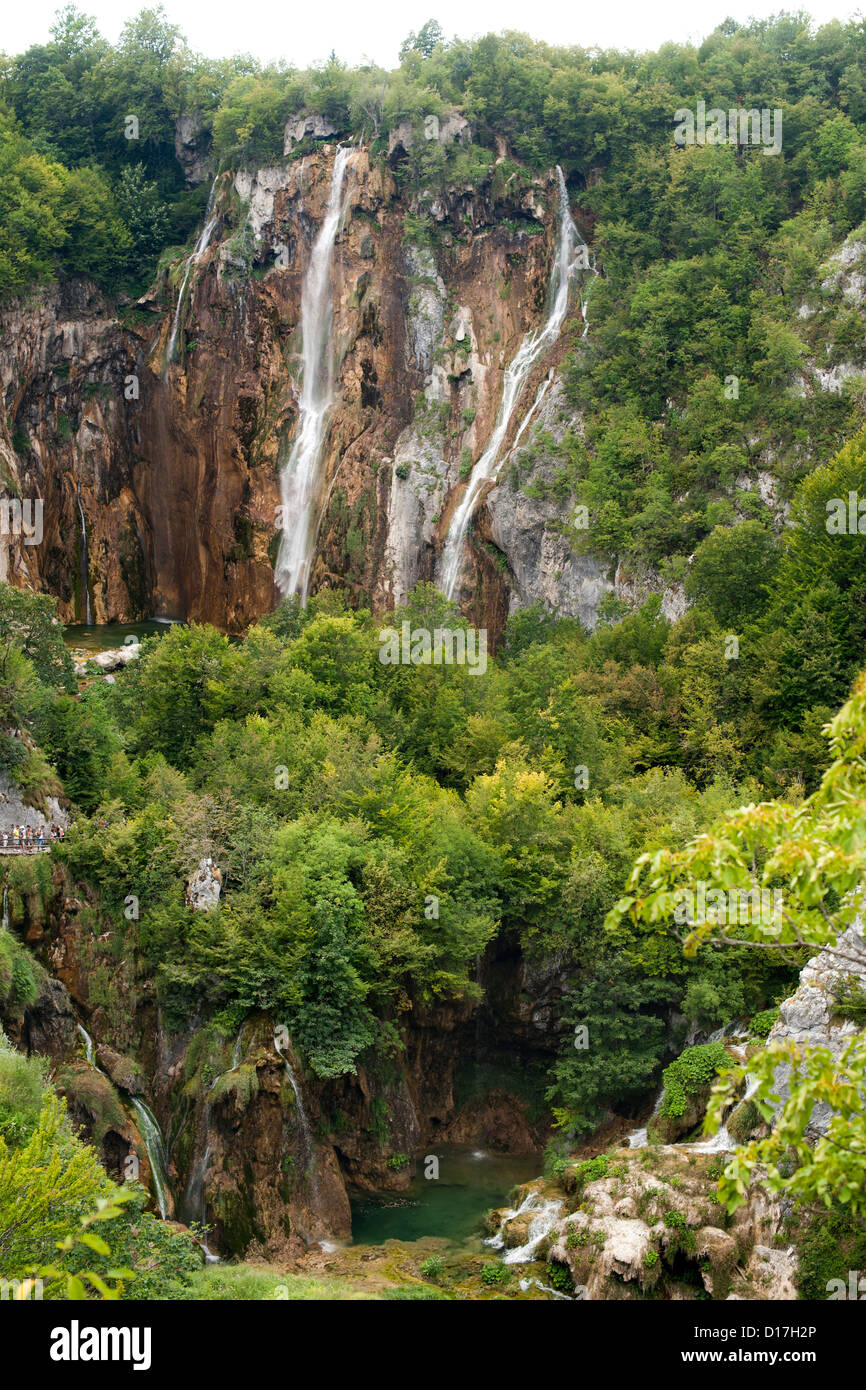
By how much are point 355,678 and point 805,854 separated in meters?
36.1

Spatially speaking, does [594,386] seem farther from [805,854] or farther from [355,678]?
[805,854]

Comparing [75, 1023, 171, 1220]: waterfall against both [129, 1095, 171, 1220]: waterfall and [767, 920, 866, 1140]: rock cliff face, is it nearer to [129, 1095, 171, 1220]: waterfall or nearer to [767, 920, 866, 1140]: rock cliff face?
[129, 1095, 171, 1220]: waterfall

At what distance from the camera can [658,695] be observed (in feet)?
148

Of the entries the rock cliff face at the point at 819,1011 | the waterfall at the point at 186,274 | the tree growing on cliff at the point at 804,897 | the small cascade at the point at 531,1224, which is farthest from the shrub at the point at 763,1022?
the waterfall at the point at 186,274

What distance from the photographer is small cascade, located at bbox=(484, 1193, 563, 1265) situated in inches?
1139

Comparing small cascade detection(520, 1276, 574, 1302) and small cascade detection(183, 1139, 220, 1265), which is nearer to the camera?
small cascade detection(520, 1276, 574, 1302)

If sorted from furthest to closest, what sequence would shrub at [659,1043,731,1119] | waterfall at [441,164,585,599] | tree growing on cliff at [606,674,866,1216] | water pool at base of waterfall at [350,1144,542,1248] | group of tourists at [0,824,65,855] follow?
waterfall at [441,164,585,599] < group of tourists at [0,824,65,855] < water pool at base of waterfall at [350,1144,542,1248] < shrub at [659,1043,731,1119] < tree growing on cliff at [606,674,866,1216]

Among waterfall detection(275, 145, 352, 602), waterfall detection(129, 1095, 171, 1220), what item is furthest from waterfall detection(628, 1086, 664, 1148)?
waterfall detection(275, 145, 352, 602)

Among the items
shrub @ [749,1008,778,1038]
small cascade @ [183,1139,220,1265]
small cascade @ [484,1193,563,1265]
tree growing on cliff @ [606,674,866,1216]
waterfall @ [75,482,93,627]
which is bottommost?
small cascade @ [484,1193,563,1265]

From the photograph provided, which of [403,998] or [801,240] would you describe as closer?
[403,998]

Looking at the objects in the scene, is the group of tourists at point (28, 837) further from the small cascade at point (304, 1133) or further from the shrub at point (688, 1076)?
the shrub at point (688, 1076)

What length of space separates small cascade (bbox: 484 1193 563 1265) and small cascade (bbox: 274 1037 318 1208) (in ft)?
15.7
